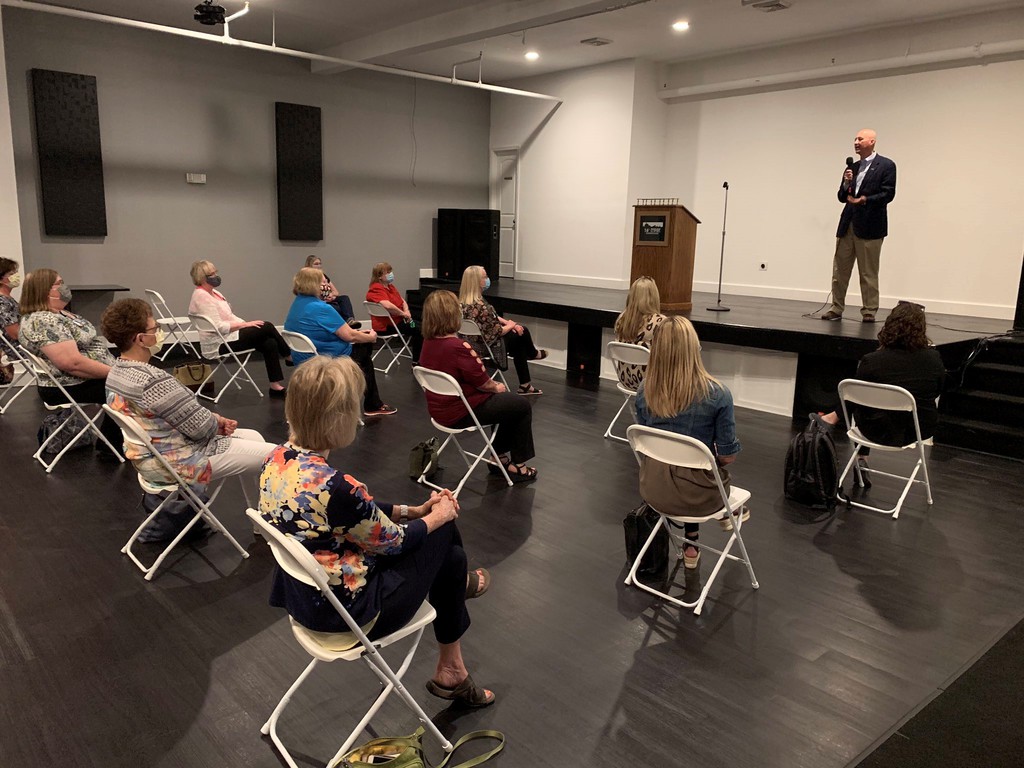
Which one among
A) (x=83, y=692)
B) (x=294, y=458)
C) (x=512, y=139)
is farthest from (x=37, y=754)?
(x=512, y=139)

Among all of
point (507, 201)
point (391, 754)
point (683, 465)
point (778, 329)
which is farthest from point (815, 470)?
point (507, 201)

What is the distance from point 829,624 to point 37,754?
278 centimetres

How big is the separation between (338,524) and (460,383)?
2.33 metres

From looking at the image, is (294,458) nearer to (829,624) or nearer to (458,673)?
(458,673)

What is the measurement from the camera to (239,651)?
8.89 ft

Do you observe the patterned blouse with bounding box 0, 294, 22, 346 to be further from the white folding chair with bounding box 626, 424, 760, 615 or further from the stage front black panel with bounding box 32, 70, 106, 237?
the white folding chair with bounding box 626, 424, 760, 615

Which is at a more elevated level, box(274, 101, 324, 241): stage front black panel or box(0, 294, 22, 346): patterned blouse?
box(274, 101, 324, 241): stage front black panel

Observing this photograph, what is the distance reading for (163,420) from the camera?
10.4 feet

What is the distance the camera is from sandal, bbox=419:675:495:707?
2.38 m

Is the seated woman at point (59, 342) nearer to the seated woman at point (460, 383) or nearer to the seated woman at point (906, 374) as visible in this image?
the seated woman at point (460, 383)

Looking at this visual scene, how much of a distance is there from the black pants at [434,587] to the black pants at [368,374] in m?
3.84

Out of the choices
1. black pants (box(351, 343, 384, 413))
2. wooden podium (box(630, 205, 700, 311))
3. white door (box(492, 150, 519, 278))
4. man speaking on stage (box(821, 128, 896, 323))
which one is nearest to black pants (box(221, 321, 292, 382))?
black pants (box(351, 343, 384, 413))

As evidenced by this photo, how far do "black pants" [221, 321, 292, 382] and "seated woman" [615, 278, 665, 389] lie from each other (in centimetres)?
297

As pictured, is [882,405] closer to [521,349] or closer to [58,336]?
[521,349]
